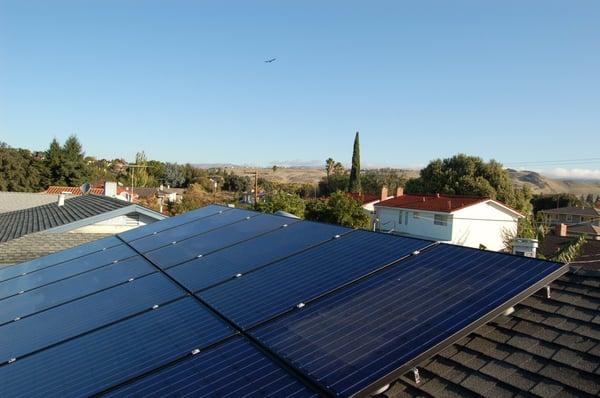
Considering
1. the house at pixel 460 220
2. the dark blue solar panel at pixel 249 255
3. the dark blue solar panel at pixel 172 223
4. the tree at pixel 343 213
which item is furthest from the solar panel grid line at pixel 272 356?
the house at pixel 460 220

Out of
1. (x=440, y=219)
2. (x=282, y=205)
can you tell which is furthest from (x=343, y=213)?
(x=440, y=219)

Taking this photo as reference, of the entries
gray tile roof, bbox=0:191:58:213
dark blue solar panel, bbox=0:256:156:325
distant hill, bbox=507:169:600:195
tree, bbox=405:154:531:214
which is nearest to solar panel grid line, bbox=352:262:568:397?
dark blue solar panel, bbox=0:256:156:325

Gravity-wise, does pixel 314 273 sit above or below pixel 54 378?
above

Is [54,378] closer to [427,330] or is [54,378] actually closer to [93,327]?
[93,327]

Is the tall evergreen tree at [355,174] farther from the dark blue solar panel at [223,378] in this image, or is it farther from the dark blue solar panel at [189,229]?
the dark blue solar panel at [223,378]

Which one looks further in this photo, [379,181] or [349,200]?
[379,181]

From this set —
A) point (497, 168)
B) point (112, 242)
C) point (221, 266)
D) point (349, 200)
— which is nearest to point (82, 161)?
point (349, 200)

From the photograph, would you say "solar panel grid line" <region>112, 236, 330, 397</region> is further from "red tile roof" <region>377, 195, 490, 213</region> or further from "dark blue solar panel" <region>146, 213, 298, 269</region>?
Result: "red tile roof" <region>377, 195, 490, 213</region>

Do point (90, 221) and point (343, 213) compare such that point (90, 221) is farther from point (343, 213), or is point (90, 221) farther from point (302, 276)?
point (343, 213)
